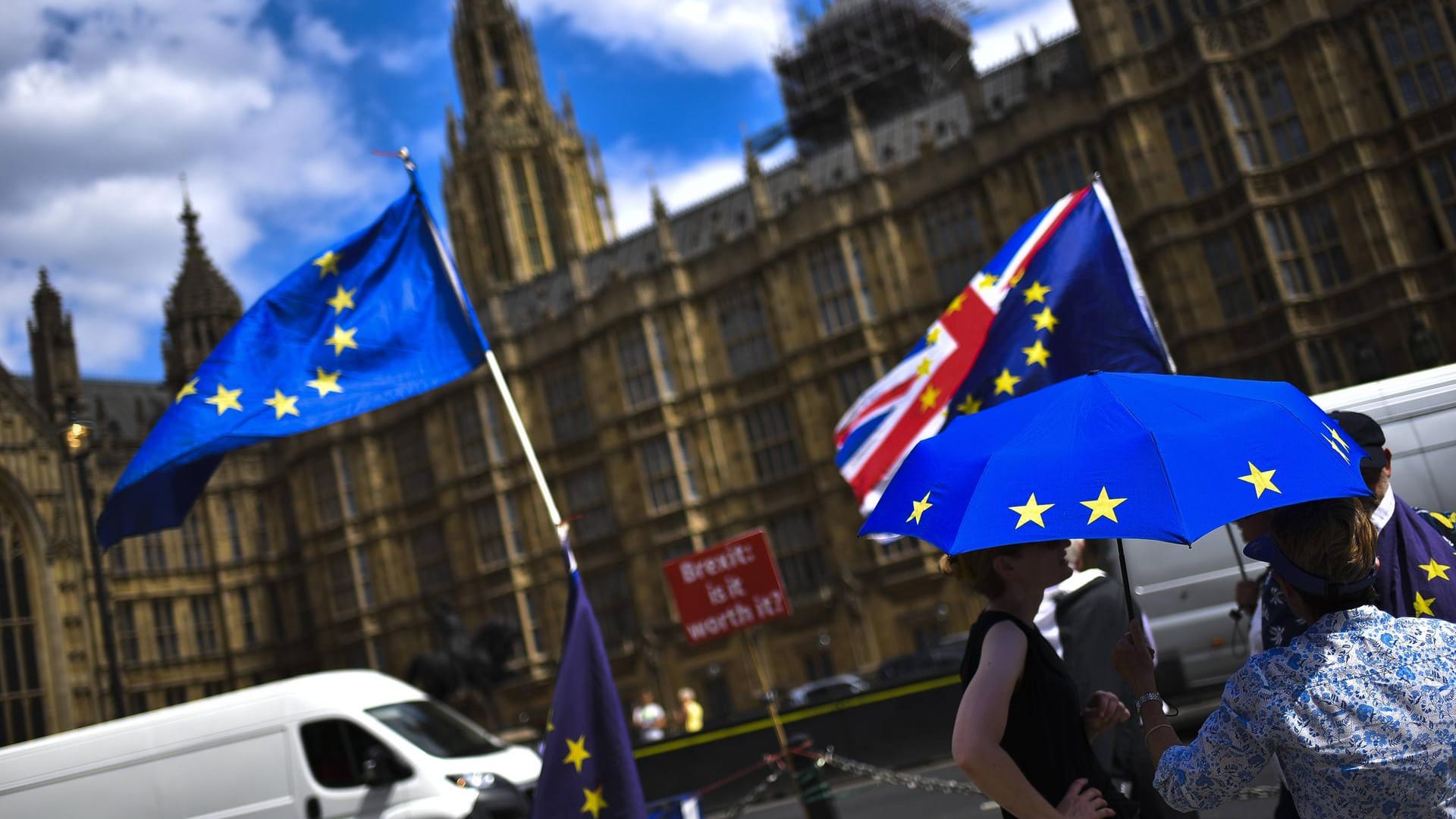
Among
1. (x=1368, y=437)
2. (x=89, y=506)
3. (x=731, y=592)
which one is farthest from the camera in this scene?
(x=89, y=506)

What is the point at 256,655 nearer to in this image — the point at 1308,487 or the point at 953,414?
the point at 953,414

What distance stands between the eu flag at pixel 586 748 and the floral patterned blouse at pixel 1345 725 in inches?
151

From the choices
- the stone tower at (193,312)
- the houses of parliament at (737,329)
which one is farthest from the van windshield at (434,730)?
the stone tower at (193,312)

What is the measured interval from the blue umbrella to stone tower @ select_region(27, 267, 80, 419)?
44.2 metres

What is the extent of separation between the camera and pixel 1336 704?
2.73m

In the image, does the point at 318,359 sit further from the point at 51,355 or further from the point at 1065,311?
the point at 51,355

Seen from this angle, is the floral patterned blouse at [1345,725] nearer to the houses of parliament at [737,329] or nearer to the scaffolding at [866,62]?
the houses of parliament at [737,329]

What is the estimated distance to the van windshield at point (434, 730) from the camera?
35.3 ft

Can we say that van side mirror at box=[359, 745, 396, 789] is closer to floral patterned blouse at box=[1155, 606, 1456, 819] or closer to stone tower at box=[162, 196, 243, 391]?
floral patterned blouse at box=[1155, 606, 1456, 819]

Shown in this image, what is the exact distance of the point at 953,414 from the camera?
9.23m

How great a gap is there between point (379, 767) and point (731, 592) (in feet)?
11.7

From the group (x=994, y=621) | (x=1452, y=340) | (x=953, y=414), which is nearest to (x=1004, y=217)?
(x=1452, y=340)

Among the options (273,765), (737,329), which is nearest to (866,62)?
(737,329)

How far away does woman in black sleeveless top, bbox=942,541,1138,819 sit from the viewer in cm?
304
